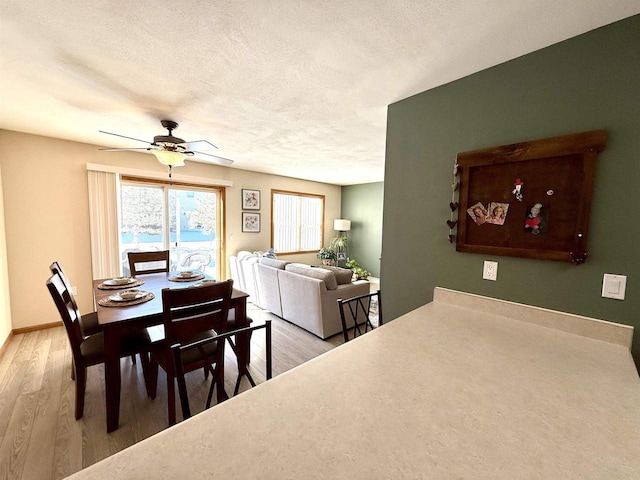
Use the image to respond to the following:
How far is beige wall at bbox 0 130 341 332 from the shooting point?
3117 mm

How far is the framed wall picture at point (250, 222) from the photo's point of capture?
Answer: 5.17 meters

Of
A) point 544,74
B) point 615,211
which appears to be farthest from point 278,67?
point 615,211

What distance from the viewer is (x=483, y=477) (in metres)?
0.57

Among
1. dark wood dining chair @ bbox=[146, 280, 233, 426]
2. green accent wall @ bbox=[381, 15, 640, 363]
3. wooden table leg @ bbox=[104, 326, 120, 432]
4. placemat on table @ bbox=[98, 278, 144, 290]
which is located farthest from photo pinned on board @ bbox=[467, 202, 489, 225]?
placemat on table @ bbox=[98, 278, 144, 290]

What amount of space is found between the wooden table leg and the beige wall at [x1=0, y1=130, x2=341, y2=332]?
87.5 inches

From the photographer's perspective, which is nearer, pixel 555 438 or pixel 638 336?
pixel 555 438

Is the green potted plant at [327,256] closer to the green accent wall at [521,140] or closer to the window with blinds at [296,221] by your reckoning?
the window with blinds at [296,221]

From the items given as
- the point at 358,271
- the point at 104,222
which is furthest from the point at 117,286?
the point at 358,271

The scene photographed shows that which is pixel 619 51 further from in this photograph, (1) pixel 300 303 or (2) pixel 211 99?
(1) pixel 300 303

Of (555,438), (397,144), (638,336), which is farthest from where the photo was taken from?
(397,144)

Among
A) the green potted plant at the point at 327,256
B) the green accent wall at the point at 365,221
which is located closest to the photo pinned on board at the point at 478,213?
the green accent wall at the point at 365,221

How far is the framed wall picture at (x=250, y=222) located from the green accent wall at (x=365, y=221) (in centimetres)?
267

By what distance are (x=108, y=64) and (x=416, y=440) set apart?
8.07 ft

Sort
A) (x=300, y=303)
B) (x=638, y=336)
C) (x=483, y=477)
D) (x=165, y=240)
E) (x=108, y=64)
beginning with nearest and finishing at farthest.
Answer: (x=483, y=477), (x=638, y=336), (x=108, y=64), (x=300, y=303), (x=165, y=240)
